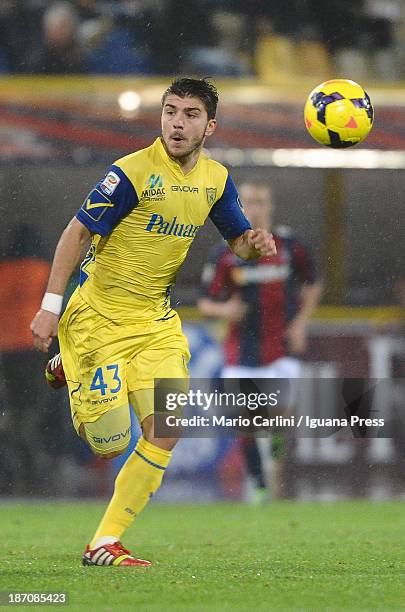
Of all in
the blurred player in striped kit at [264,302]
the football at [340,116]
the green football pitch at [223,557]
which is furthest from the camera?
the blurred player in striped kit at [264,302]

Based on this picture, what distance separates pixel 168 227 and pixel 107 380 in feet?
2.35

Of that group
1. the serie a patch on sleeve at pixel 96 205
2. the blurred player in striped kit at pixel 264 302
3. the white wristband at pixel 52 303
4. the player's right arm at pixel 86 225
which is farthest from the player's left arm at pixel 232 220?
the blurred player in striped kit at pixel 264 302

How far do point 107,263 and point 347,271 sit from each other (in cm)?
391

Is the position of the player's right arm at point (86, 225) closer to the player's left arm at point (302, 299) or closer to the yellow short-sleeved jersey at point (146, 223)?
the yellow short-sleeved jersey at point (146, 223)

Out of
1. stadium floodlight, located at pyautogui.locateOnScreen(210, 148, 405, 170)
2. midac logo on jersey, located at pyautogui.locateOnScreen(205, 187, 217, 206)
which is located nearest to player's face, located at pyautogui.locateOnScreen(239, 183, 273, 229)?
stadium floodlight, located at pyautogui.locateOnScreen(210, 148, 405, 170)

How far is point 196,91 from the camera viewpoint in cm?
595

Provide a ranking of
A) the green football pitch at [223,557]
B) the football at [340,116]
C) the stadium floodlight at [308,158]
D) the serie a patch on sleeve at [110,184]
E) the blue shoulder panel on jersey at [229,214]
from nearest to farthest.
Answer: the green football pitch at [223,557] → the serie a patch on sleeve at [110,184] → the blue shoulder panel on jersey at [229,214] → the football at [340,116] → the stadium floodlight at [308,158]

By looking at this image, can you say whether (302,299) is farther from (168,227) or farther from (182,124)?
(182,124)

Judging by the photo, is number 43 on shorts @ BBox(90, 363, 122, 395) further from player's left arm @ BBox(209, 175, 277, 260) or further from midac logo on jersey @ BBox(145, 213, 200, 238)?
player's left arm @ BBox(209, 175, 277, 260)

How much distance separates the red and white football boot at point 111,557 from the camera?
5.71m

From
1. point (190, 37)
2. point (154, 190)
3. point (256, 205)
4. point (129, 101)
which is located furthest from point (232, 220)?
point (190, 37)

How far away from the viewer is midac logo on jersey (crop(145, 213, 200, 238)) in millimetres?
5996

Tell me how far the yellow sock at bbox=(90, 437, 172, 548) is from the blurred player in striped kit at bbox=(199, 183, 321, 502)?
347 cm

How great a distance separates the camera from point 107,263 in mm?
6145
